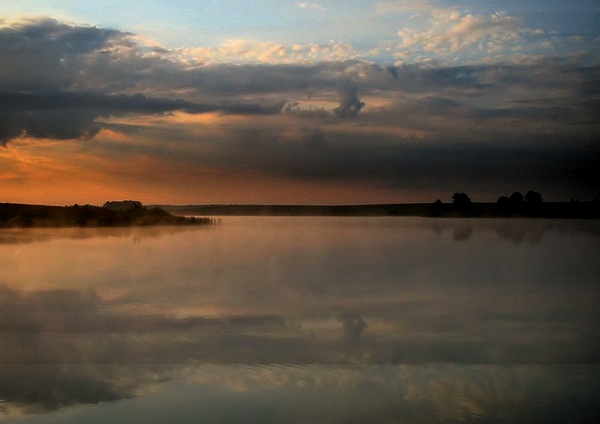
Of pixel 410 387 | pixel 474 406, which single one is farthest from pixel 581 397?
pixel 410 387

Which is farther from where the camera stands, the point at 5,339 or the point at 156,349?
the point at 5,339

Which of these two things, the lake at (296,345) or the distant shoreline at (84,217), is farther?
the distant shoreline at (84,217)

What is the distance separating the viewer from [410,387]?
379 centimetres

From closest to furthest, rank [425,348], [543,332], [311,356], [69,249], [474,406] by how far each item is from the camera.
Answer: [474,406] → [311,356] → [425,348] → [543,332] → [69,249]

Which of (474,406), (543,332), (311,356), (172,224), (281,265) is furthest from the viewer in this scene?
(172,224)

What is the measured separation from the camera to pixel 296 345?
488 cm

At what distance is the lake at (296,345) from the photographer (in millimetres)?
3447

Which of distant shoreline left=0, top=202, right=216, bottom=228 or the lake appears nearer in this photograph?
the lake

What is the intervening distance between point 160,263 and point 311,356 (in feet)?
22.5

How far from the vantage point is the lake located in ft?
11.3

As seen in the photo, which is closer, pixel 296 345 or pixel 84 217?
pixel 296 345

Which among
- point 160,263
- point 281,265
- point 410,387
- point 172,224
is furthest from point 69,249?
point 172,224

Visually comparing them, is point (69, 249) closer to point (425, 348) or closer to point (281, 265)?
point (281, 265)

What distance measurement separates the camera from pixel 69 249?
13438 millimetres
